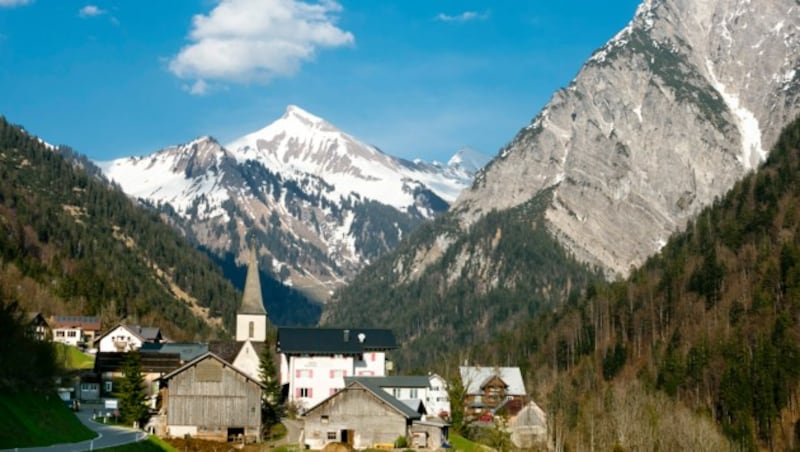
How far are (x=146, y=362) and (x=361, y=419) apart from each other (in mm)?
43036

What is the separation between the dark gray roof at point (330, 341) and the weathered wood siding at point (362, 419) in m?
27.0

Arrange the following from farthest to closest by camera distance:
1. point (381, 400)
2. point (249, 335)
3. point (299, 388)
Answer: point (249, 335)
point (299, 388)
point (381, 400)

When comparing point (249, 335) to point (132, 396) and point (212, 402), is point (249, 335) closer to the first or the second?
point (212, 402)

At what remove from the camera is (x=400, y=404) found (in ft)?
367

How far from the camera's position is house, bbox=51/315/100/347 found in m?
186

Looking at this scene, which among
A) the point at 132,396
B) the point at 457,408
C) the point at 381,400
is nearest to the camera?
the point at 132,396

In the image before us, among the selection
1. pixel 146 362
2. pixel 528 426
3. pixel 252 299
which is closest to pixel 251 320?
pixel 252 299

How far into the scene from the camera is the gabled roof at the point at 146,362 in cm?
13750

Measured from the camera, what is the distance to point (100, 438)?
8344cm

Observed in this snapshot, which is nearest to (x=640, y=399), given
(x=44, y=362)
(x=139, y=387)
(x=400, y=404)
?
(x=400, y=404)

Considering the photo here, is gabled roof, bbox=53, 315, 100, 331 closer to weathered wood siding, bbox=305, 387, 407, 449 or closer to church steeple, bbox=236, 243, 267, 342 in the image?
church steeple, bbox=236, 243, 267, 342

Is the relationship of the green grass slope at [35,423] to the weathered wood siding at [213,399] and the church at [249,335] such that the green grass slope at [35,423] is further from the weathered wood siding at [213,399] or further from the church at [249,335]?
the church at [249,335]

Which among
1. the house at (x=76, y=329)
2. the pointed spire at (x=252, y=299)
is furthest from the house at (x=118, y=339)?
→ the pointed spire at (x=252, y=299)

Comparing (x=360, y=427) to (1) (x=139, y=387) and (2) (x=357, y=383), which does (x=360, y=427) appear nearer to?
(2) (x=357, y=383)
